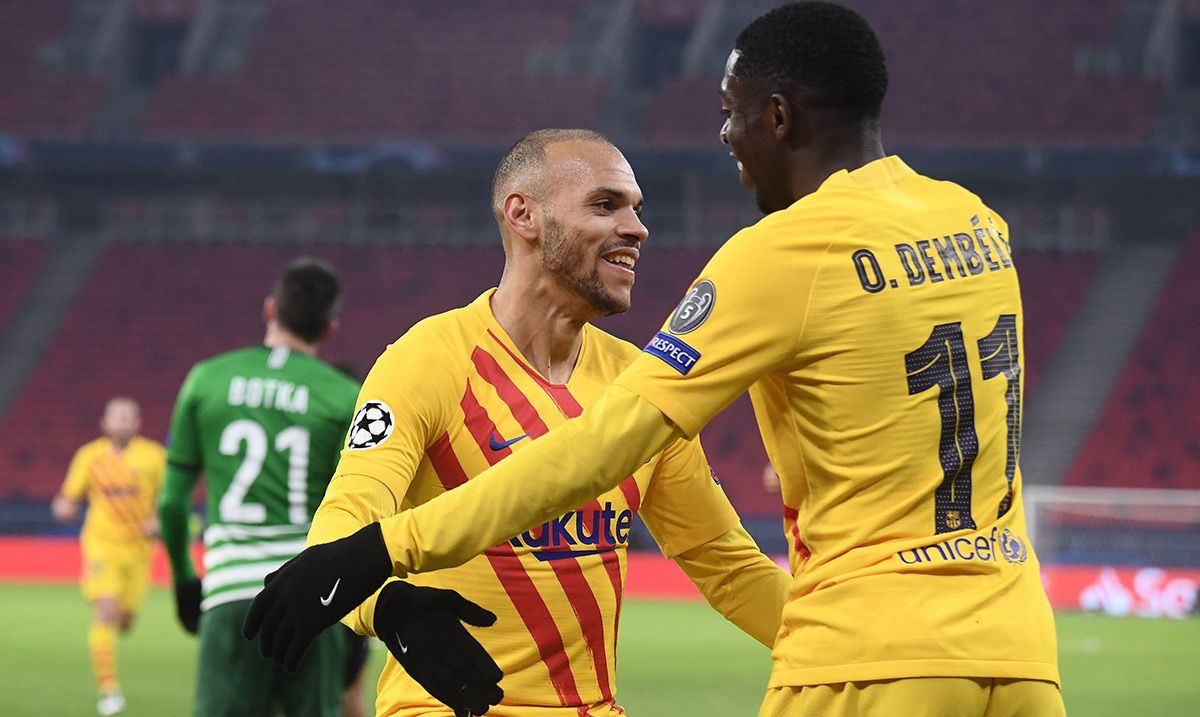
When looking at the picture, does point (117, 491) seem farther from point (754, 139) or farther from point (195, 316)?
point (195, 316)

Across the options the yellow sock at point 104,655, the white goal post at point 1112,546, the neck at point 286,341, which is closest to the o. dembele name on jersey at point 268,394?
the neck at point 286,341

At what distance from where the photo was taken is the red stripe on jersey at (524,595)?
3.06 meters

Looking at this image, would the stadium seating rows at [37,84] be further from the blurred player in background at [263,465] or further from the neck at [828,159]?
the neck at [828,159]

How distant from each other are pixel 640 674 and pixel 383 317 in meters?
17.2

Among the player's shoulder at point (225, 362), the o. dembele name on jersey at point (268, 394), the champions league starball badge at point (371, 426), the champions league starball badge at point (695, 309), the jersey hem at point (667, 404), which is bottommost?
the jersey hem at point (667, 404)

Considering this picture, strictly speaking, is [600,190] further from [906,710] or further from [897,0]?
[897,0]

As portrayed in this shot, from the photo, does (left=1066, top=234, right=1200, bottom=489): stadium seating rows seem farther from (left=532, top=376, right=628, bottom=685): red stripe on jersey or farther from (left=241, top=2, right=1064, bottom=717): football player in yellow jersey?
(left=241, top=2, right=1064, bottom=717): football player in yellow jersey

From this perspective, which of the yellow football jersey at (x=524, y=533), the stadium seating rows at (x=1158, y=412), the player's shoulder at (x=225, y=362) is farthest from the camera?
the stadium seating rows at (x=1158, y=412)

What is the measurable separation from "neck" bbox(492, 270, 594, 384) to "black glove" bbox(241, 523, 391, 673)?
3.33ft

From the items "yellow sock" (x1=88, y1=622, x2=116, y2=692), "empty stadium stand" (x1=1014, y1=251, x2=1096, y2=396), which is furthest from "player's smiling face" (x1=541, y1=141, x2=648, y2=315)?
"empty stadium stand" (x1=1014, y1=251, x2=1096, y2=396)

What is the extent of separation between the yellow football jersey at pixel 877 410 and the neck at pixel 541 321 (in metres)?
0.91

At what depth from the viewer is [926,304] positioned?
2.42 metres

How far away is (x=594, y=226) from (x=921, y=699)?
1.29 m

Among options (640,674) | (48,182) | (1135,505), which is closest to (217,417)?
(640,674)
